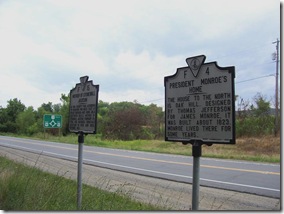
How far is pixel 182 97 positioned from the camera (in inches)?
148

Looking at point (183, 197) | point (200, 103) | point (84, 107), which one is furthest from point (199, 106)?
point (183, 197)

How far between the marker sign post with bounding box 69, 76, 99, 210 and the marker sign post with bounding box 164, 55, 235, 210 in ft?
5.98

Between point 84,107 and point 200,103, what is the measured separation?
267 centimetres

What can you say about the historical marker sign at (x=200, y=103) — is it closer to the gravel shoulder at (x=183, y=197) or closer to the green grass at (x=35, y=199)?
the green grass at (x=35, y=199)

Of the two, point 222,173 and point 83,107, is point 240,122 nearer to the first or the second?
point 222,173

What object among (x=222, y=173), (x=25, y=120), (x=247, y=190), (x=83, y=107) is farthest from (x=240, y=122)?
(x=25, y=120)

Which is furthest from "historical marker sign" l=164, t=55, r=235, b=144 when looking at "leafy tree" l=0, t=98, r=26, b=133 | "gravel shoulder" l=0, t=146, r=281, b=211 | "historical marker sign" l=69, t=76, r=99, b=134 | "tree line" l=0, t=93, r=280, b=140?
"leafy tree" l=0, t=98, r=26, b=133

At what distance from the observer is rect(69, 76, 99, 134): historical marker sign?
538cm

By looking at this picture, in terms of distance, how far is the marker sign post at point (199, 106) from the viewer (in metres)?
3.29

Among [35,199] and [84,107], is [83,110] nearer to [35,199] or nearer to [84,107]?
[84,107]

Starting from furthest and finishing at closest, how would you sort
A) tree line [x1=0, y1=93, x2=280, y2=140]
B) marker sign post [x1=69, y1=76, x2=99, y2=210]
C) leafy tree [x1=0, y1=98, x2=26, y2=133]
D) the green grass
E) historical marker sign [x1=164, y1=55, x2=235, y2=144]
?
leafy tree [x1=0, y1=98, x2=26, y2=133]
tree line [x1=0, y1=93, x2=280, y2=140]
marker sign post [x1=69, y1=76, x2=99, y2=210]
the green grass
historical marker sign [x1=164, y1=55, x2=235, y2=144]

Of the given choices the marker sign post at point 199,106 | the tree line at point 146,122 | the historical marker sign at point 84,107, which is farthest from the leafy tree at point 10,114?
the marker sign post at point 199,106

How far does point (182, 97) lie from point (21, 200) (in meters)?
2.76

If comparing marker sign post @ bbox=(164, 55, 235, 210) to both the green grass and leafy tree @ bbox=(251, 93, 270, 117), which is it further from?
leafy tree @ bbox=(251, 93, 270, 117)
